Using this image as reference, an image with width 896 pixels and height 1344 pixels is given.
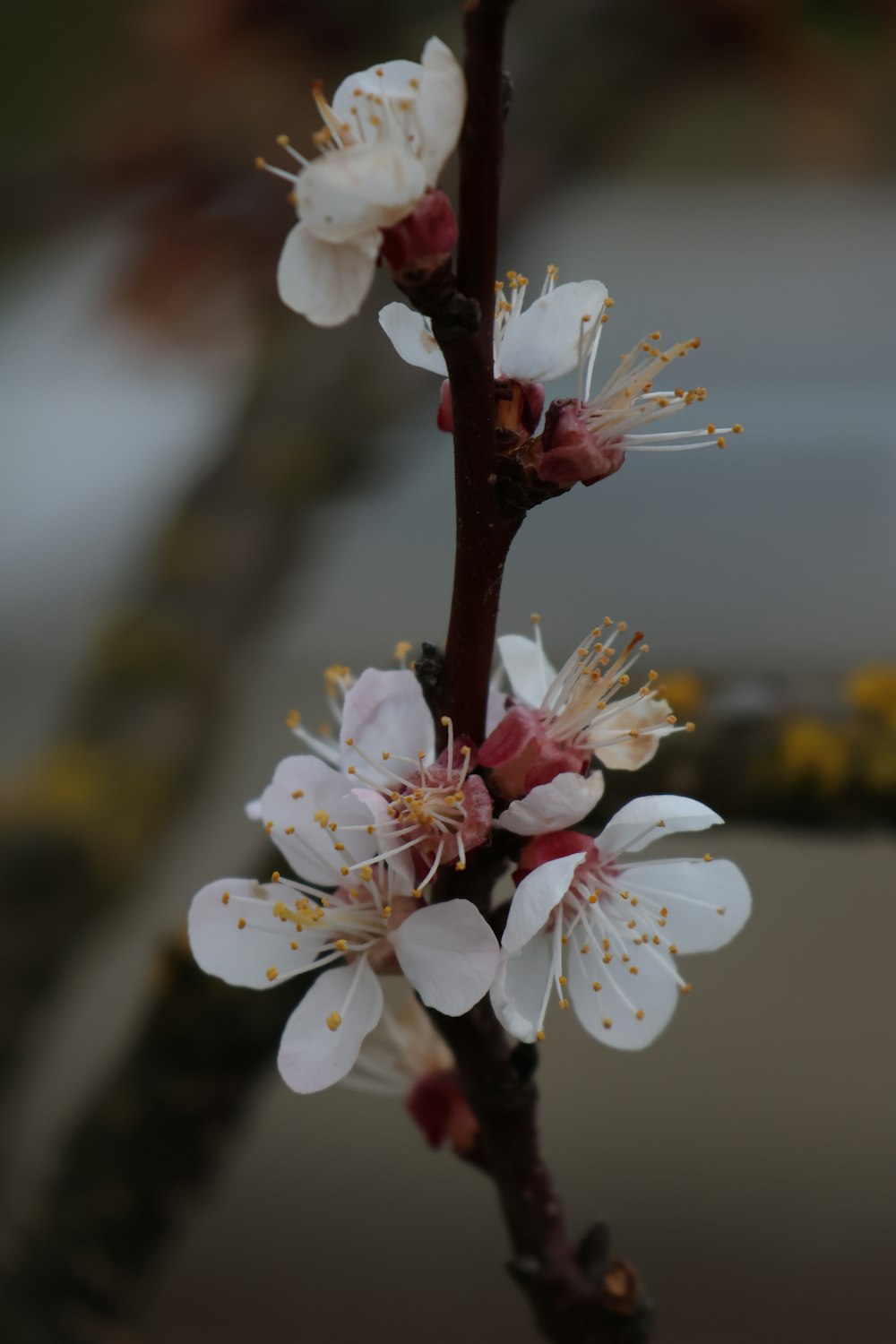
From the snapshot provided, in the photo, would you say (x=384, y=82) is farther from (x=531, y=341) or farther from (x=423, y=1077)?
(x=423, y=1077)

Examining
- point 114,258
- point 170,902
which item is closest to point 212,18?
point 114,258

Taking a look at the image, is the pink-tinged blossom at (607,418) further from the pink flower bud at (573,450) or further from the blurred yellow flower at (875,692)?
the blurred yellow flower at (875,692)

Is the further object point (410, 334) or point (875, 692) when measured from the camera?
point (875, 692)

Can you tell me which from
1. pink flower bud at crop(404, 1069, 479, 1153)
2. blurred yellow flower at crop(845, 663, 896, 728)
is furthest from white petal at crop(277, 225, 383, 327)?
blurred yellow flower at crop(845, 663, 896, 728)

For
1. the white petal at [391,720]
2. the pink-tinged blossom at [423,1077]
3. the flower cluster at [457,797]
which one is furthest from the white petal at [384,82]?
the pink-tinged blossom at [423,1077]

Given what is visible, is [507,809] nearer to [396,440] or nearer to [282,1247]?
[396,440]

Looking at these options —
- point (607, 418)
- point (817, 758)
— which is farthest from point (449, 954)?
point (817, 758)
